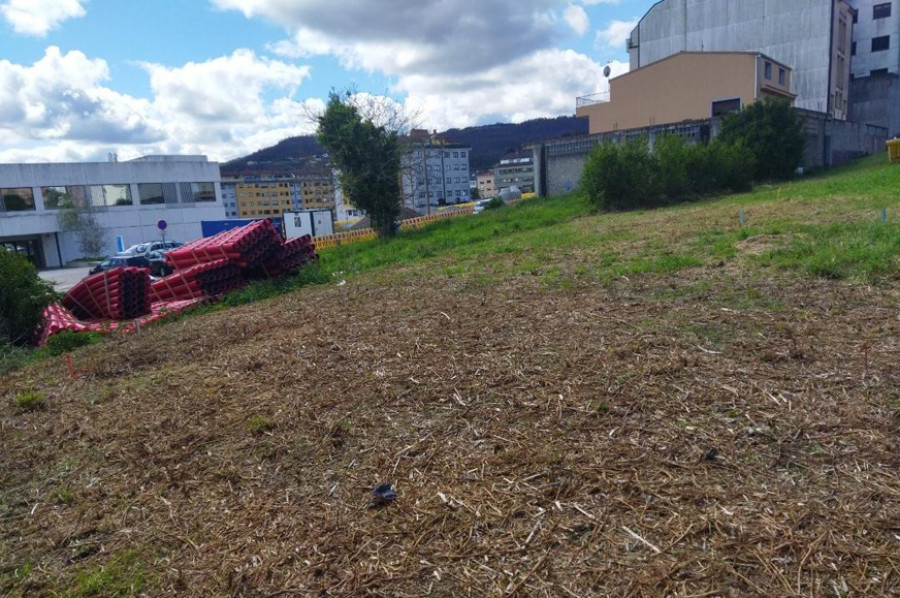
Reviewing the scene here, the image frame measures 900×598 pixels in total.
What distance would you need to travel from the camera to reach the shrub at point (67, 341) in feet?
31.0

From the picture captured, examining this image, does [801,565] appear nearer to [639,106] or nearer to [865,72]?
→ [639,106]

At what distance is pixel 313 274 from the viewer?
13.5 m

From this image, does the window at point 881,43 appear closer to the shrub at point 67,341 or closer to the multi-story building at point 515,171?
the shrub at point 67,341

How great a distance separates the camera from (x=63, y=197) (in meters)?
45.4

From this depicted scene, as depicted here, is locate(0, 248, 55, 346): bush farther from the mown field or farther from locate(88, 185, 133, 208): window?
locate(88, 185, 133, 208): window

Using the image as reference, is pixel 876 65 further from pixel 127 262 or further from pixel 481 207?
pixel 127 262

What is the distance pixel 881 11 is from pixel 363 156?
4659 cm

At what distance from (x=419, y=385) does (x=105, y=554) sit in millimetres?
2533

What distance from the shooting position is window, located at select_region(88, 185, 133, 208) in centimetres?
4687

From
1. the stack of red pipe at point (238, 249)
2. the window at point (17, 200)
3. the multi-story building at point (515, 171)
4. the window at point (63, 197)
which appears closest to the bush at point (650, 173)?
the stack of red pipe at point (238, 249)

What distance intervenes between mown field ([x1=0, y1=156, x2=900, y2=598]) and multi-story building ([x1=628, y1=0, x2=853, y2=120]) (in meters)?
39.7

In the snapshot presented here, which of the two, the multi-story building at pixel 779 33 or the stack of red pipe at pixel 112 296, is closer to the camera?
the stack of red pipe at pixel 112 296

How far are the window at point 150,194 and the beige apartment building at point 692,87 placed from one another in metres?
36.2

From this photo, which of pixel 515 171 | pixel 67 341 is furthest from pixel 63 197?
pixel 515 171
